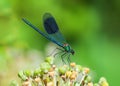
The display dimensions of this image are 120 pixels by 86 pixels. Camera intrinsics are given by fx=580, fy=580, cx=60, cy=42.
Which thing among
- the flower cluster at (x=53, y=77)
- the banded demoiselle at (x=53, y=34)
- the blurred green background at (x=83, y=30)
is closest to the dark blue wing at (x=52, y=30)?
the banded demoiselle at (x=53, y=34)

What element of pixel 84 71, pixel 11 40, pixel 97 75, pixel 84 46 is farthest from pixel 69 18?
pixel 84 71

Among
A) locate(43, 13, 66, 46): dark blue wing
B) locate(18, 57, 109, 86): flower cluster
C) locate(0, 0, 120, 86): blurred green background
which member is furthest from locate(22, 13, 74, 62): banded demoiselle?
locate(0, 0, 120, 86): blurred green background

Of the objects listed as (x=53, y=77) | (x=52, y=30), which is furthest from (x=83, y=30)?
(x=53, y=77)

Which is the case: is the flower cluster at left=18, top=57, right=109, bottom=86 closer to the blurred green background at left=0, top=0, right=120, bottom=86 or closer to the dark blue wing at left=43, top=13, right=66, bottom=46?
the dark blue wing at left=43, top=13, right=66, bottom=46

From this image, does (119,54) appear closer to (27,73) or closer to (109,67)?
(109,67)

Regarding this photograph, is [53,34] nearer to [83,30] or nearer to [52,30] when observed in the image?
[52,30]

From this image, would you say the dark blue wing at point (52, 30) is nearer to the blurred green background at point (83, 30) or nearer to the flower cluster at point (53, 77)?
the flower cluster at point (53, 77)
